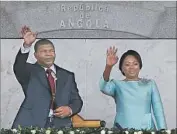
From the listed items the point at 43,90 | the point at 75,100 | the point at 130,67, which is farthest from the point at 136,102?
the point at 43,90

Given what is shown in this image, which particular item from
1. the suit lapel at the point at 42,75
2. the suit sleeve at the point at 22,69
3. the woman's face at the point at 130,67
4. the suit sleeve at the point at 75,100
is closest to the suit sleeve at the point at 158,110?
the woman's face at the point at 130,67

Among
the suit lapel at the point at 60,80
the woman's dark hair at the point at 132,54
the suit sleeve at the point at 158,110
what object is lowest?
the suit sleeve at the point at 158,110

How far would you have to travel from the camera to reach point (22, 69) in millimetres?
6449

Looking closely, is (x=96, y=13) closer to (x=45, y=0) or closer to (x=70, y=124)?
(x=45, y=0)

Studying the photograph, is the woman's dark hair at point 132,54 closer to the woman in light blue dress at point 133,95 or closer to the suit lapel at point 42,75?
the woman in light blue dress at point 133,95

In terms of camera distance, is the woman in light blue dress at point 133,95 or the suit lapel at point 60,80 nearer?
the woman in light blue dress at point 133,95

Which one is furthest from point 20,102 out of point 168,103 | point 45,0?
point 168,103

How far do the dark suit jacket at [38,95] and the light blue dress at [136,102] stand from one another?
430 mm

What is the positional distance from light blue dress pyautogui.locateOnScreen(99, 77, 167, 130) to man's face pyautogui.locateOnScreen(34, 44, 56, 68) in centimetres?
60

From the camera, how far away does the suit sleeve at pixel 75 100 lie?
21.2ft

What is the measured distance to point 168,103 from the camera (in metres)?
6.71

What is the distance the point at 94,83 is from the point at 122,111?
1.85 ft

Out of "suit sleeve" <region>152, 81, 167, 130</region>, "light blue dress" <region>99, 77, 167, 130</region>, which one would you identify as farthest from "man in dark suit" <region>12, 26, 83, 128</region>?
"suit sleeve" <region>152, 81, 167, 130</region>

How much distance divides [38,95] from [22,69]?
12.1 inches
